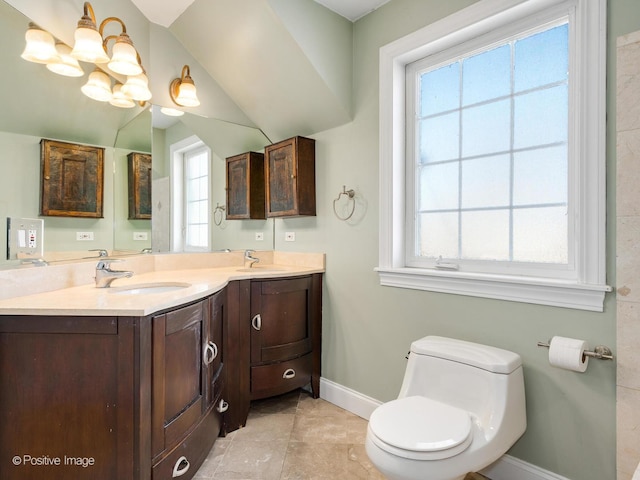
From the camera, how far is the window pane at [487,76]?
1748 millimetres

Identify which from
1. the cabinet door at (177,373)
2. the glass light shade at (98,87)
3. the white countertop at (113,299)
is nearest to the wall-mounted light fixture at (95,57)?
the glass light shade at (98,87)

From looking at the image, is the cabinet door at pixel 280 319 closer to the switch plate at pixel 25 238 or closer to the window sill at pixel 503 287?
the window sill at pixel 503 287

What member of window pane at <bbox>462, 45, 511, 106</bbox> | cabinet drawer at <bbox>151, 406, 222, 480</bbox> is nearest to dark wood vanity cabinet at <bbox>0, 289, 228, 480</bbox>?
cabinet drawer at <bbox>151, 406, 222, 480</bbox>

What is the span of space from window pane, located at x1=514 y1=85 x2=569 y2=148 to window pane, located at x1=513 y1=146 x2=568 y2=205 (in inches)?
2.1

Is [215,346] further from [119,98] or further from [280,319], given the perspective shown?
[119,98]

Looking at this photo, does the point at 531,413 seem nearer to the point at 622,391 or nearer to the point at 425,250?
the point at 622,391

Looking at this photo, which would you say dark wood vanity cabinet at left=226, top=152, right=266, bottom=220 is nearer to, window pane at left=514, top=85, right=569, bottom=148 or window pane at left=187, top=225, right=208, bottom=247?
window pane at left=187, top=225, right=208, bottom=247

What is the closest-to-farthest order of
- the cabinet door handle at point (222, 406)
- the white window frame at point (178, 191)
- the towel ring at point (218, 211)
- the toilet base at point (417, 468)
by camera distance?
the toilet base at point (417, 468), the cabinet door handle at point (222, 406), the white window frame at point (178, 191), the towel ring at point (218, 211)

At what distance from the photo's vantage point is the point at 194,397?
5.32ft

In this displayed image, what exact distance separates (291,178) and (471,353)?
5.09 feet

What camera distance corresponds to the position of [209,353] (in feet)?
Result: 5.73

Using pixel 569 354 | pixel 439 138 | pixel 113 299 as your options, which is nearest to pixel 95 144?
pixel 113 299

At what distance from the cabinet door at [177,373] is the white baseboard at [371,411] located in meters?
0.99

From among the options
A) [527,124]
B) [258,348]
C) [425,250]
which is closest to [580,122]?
[527,124]
